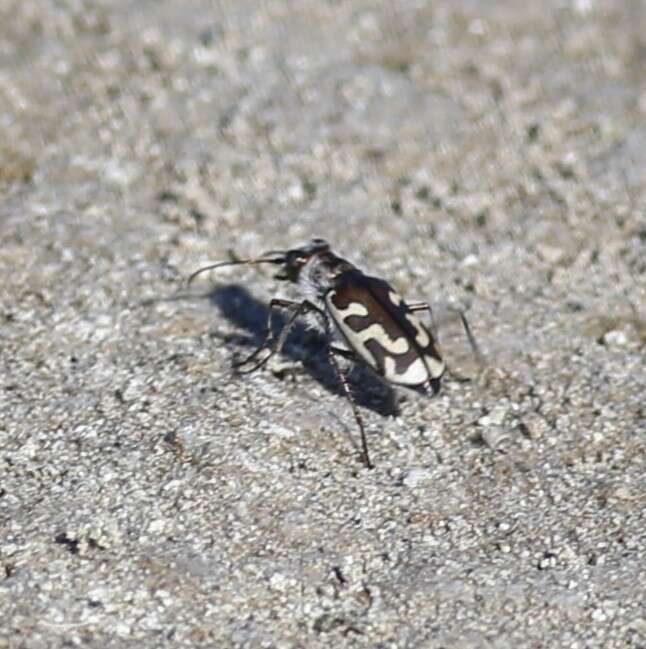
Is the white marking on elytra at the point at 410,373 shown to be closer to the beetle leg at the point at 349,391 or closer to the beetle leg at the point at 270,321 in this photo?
the beetle leg at the point at 349,391

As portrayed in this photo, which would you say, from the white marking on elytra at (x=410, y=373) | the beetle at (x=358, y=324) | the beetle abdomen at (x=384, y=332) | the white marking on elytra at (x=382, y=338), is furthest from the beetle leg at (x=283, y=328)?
the white marking on elytra at (x=410, y=373)

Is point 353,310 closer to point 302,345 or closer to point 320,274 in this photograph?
point 320,274

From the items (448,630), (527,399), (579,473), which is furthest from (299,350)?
(448,630)

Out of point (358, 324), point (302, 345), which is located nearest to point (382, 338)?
point (358, 324)

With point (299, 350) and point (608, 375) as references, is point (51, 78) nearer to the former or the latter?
point (299, 350)

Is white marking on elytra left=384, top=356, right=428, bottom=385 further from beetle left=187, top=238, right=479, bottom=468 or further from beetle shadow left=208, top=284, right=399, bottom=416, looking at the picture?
beetle shadow left=208, top=284, right=399, bottom=416
